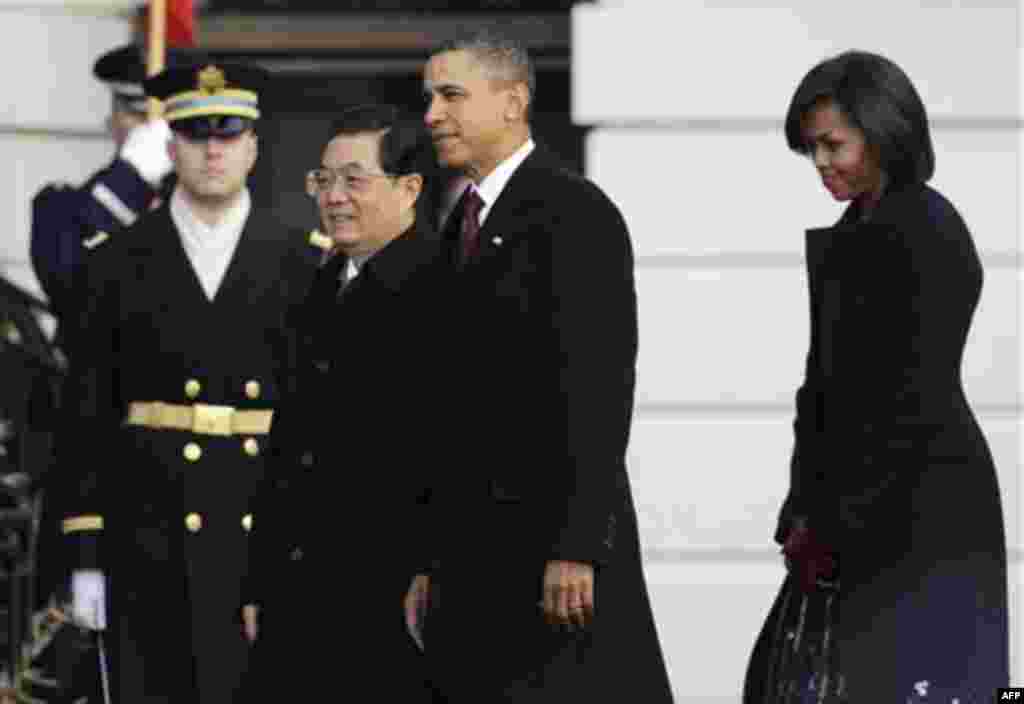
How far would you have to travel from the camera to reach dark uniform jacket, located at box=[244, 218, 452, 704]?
25.8 feet

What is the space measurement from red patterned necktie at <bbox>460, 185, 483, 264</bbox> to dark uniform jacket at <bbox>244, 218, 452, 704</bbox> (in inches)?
17.0

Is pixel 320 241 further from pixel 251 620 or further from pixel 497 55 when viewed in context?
pixel 497 55

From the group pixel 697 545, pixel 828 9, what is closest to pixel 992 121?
pixel 828 9

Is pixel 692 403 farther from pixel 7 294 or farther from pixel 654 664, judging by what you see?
pixel 654 664

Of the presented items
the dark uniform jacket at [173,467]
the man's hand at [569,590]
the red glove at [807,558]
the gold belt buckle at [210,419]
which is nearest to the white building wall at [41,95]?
the dark uniform jacket at [173,467]

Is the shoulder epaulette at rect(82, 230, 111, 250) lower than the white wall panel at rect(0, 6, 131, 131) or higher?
lower

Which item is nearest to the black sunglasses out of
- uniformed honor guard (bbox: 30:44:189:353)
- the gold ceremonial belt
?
the gold ceremonial belt

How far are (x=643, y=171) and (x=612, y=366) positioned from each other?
405 centimetres

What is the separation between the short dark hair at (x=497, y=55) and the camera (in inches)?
289

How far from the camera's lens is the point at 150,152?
10758mm

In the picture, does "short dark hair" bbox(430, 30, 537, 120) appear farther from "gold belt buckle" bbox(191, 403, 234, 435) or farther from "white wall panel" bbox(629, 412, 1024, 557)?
"white wall panel" bbox(629, 412, 1024, 557)

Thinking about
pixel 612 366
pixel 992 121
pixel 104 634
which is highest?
pixel 992 121

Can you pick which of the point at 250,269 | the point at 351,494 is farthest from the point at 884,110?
the point at 250,269

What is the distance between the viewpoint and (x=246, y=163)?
9.10 m
